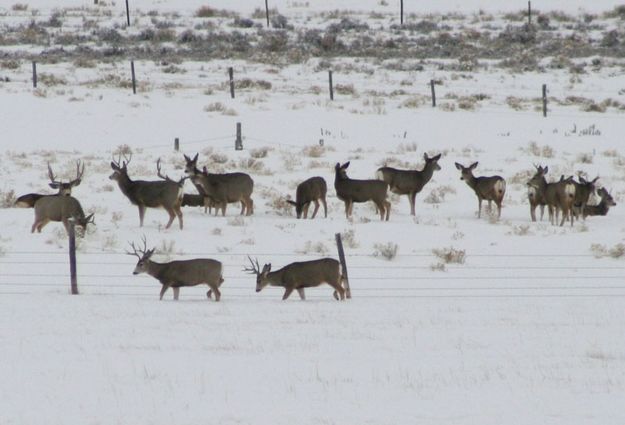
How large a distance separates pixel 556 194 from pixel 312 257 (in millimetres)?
6373

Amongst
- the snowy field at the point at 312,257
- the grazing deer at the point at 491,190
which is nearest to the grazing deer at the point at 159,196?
the snowy field at the point at 312,257

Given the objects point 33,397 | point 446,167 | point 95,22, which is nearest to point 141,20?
point 95,22

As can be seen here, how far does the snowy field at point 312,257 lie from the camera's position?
9.12 m

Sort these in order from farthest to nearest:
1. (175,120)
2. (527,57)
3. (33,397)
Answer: (527,57) → (175,120) → (33,397)

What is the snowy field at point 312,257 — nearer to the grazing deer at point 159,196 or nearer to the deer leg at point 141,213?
the deer leg at point 141,213

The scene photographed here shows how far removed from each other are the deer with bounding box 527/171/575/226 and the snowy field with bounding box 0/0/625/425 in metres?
0.47

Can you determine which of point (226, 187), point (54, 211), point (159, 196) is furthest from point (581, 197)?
point (54, 211)

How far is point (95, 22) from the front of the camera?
63375mm

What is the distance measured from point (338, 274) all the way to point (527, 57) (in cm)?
4090

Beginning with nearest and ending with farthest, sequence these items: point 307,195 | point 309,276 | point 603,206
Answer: point 309,276 → point 307,195 → point 603,206

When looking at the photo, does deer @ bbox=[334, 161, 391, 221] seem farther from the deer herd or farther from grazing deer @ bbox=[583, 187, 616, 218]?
grazing deer @ bbox=[583, 187, 616, 218]

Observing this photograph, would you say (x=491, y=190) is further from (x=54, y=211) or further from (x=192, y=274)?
(x=192, y=274)

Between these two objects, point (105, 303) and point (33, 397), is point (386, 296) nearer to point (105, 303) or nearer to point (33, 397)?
point (105, 303)

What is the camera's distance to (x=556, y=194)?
879 inches
